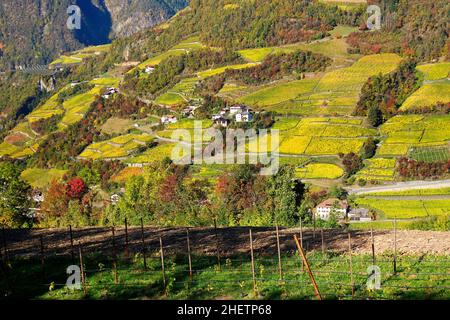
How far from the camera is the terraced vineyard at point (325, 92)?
52844mm

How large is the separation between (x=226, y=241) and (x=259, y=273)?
274 centimetres

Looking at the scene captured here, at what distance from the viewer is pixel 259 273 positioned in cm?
931

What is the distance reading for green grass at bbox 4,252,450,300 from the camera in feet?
26.7

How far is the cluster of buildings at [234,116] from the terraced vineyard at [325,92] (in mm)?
2573

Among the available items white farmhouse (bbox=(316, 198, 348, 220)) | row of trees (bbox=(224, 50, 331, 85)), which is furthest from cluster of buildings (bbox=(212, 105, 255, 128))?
white farmhouse (bbox=(316, 198, 348, 220))

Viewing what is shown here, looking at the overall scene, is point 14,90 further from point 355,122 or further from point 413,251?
point 413,251

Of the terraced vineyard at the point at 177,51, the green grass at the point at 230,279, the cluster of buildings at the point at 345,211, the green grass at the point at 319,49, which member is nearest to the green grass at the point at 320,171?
the cluster of buildings at the point at 345,211

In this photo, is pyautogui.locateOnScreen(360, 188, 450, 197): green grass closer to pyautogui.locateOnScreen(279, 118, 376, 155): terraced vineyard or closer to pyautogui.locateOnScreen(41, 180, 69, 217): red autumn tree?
pyautogui.locateOnScreen(279, 118, 376, 155): terraced vineyard

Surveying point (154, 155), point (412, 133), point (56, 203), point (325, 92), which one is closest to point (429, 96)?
point (412, 133)

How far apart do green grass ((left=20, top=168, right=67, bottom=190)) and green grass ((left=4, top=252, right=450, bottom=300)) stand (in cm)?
4383

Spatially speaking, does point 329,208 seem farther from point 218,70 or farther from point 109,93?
point 109,93

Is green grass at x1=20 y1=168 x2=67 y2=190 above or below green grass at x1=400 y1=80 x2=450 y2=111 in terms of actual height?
below

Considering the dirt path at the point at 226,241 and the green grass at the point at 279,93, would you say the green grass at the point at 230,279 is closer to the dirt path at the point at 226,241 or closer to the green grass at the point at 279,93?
the dirt path at the point at 226,241
